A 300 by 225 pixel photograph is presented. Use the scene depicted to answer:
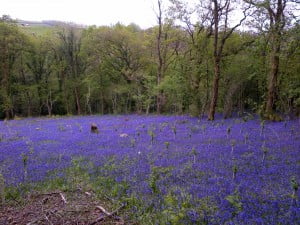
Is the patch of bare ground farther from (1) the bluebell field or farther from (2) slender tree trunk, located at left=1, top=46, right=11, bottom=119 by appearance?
(2) slender tree trunk, located at left=1, top=46, right=11, bottom=119

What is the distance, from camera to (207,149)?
35.6ft

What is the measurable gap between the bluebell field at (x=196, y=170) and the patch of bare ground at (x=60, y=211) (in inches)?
30.8

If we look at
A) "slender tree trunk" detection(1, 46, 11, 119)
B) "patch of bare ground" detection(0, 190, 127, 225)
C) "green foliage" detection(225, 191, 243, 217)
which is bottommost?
"patch of bare ground" detection(0, 190, 127, 225)

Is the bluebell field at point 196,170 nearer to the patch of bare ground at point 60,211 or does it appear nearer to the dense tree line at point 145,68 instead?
the patch of bare ground at point 60,211

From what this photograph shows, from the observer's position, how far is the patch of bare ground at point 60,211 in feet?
17.1

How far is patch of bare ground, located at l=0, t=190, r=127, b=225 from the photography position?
17.1 ft

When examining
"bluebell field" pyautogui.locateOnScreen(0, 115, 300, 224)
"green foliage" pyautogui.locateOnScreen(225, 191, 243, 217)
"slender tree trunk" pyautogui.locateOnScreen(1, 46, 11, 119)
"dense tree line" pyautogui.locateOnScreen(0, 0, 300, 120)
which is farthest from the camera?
"slender tree trunk" pyautogui.locateOnScreen(1, 46, 11, 119)

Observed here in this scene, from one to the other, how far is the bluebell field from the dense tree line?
9465 millimetres

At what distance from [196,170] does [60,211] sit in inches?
163

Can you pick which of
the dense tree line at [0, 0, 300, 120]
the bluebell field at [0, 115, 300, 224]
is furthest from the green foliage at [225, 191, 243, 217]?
the dense tree line at [0, 0, 300, 120]

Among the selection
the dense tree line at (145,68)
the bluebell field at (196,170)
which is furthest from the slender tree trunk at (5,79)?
the bluebell field at (196,170)

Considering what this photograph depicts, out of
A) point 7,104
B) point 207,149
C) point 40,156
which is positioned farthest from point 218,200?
point 7,104

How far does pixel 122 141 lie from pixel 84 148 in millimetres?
2113

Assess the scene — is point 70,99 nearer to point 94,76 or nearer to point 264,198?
point 94,76
